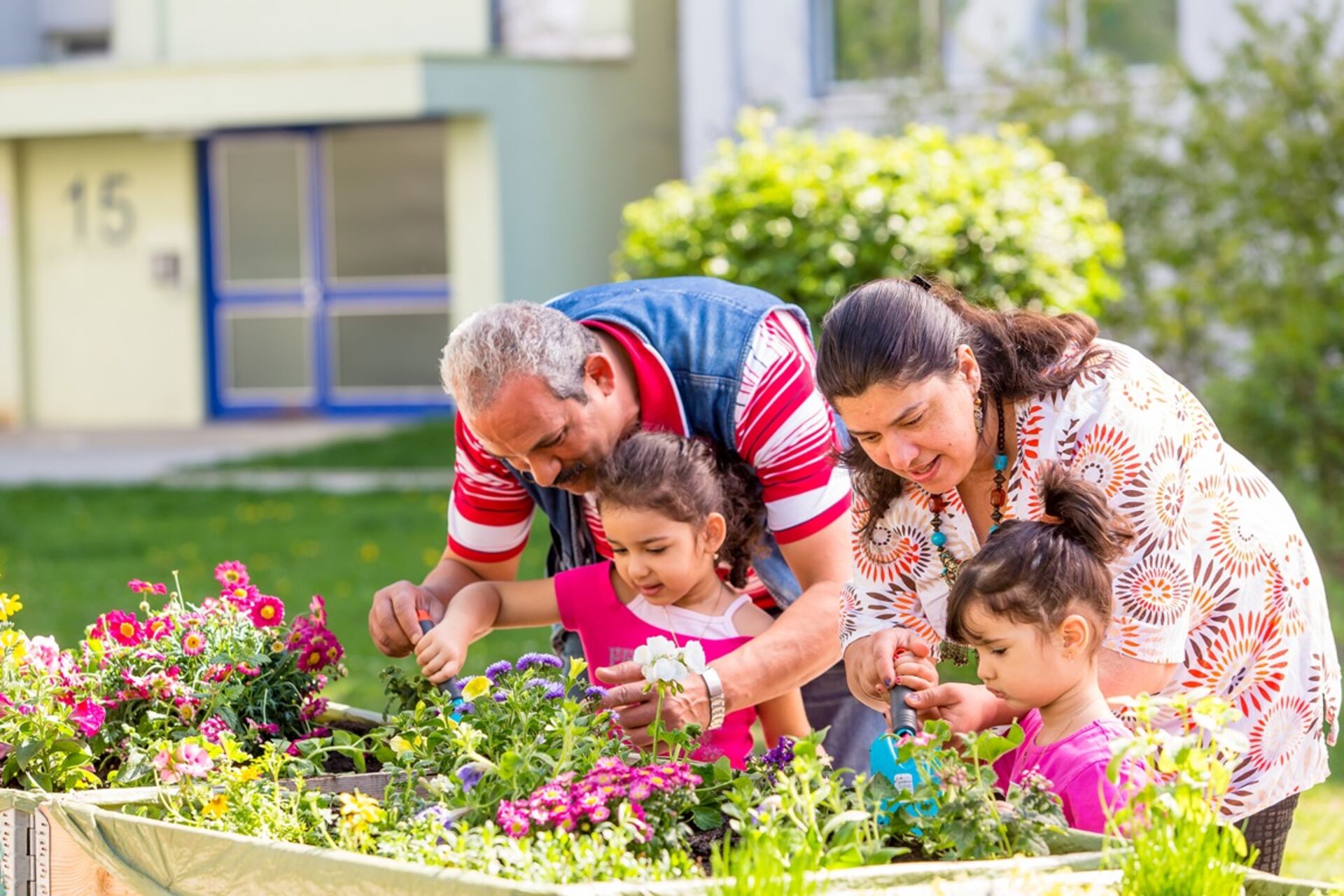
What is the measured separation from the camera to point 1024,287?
5.47m

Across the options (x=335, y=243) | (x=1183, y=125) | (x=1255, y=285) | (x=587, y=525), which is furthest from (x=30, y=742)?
(x=335, y=243)

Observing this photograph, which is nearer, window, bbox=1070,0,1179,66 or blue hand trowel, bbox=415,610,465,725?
blue hand trowel, bbox=415,610,465,725

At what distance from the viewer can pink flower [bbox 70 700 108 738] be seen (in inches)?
98.9

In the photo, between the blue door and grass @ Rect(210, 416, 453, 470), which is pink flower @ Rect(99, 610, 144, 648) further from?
the blue door

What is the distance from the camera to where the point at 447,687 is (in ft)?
9.33

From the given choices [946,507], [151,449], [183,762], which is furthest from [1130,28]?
[183,762]

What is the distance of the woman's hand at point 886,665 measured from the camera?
8.09 ft

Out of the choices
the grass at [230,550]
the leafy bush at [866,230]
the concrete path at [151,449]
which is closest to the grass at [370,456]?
the concrete path at [151,449]

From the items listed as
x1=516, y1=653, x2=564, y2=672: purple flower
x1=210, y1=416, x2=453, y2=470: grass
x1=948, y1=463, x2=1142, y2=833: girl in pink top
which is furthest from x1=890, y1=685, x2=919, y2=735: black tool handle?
x1=210, y1=416, x2=453, y2=470: grass

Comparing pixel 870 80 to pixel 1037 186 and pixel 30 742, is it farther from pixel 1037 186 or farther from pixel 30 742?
pixel 30 742

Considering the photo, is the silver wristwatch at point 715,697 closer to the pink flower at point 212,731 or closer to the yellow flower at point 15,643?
the pink flower at point 212,731

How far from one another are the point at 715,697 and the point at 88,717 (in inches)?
35.9

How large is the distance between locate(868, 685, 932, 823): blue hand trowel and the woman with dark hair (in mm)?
31

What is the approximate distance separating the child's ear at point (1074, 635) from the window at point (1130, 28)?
10040mm
